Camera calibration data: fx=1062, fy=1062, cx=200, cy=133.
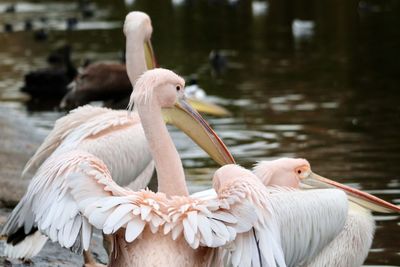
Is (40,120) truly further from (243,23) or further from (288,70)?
(243,23)

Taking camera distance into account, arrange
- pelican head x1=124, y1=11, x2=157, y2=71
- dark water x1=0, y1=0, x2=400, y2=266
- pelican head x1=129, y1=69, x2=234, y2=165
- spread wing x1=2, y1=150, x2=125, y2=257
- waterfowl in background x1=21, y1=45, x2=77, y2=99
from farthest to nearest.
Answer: waterfowl in background x1=21, y1=45, x2=77, y2=99 < dark water x1=0, y1=0, x2=400, y2=266 < pelican head x1=124, y1=11, x2=157, y2=71 < pelican head x1=129, y1=69, x2=234, y2=165 < spread wing x1=2, y1=150, x2=125, y2=257

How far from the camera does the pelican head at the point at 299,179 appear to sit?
5.07 meters

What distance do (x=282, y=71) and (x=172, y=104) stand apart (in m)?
10.6

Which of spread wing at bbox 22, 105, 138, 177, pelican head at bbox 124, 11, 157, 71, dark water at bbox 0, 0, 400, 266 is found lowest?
dark water at bbox 0, 0, 400, 266

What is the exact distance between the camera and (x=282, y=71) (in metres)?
15.2

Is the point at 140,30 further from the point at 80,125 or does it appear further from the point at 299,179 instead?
the point at 299,179

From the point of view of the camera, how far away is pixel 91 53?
18156mm

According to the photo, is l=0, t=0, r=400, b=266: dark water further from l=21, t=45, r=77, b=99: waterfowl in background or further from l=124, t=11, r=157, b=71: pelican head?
l=124, t=11, r=157, b=71: pelican head

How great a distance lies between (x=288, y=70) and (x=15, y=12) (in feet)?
45.0

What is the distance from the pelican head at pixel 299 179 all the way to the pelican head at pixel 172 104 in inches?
9.0

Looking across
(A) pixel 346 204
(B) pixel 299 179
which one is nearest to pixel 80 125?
(B) pixel 299 179

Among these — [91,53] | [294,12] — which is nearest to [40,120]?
[91,53]

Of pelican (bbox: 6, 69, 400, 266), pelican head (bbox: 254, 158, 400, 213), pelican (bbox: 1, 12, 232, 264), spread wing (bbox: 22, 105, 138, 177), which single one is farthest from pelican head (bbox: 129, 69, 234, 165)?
spread wing (bbox: 22, 105, 138, 177)

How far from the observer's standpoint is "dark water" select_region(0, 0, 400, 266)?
30.0 feet
